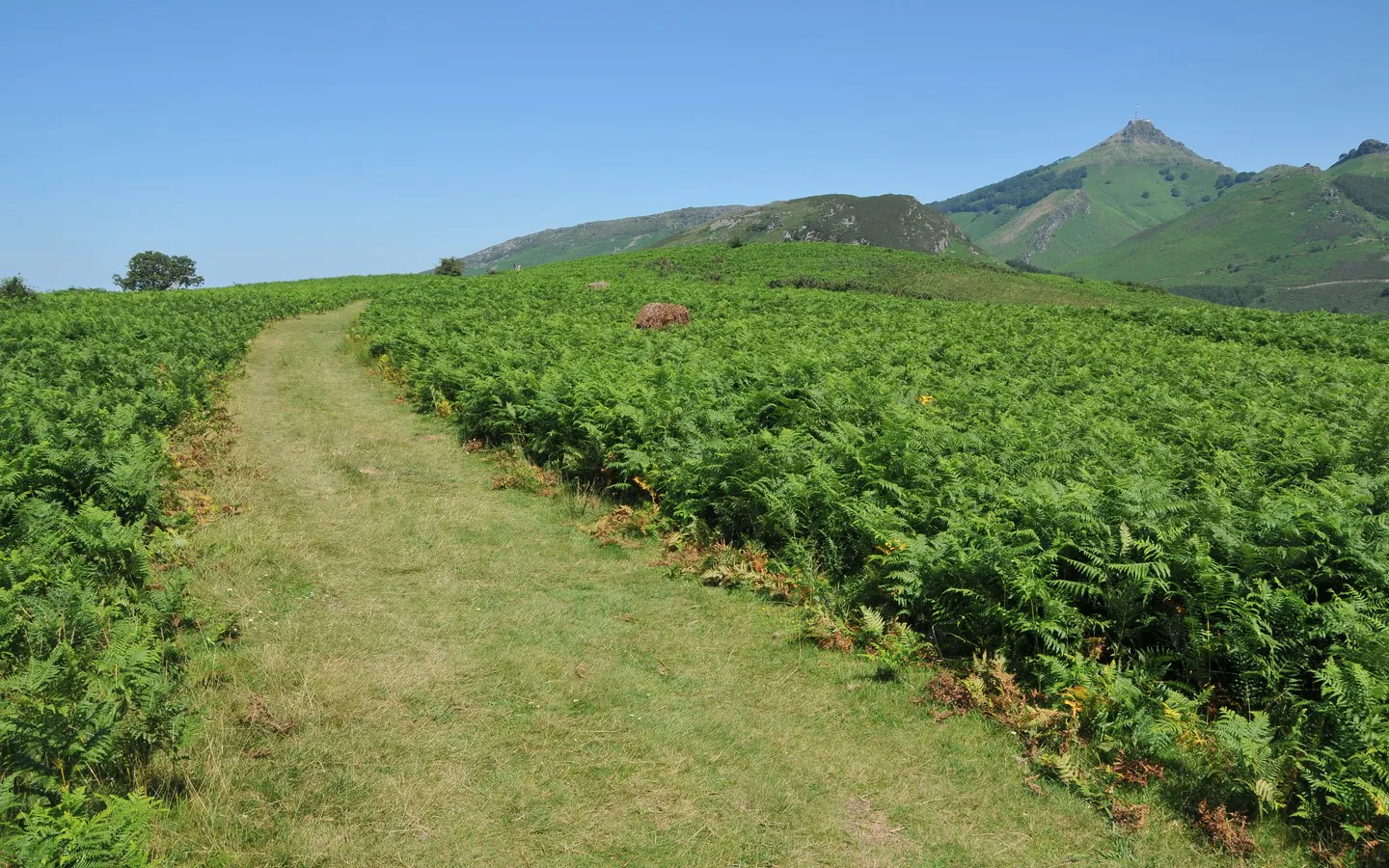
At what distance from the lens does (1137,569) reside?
20.7ft

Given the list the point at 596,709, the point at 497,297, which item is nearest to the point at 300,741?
the point at 596,709

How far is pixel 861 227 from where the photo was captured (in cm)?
15738

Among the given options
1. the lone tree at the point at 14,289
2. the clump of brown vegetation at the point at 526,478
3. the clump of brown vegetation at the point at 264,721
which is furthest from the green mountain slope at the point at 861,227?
the clump of brown vegetation at the point at 264,721

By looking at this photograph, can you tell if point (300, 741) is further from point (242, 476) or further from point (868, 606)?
point (242, 476)

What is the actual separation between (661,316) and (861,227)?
140m

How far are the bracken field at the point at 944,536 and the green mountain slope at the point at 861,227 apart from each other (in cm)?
13876

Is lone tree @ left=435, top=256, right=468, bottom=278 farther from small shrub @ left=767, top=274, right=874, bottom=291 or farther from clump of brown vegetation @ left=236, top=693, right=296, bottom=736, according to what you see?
clump of brown vegetation @ left=236, top=693, right=296, bottom=736

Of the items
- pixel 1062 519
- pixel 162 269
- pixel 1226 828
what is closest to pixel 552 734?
pixel 1226 828

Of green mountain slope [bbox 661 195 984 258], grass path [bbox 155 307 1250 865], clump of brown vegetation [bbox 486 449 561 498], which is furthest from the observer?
green mountain slope [bbox 661 195 984 258]

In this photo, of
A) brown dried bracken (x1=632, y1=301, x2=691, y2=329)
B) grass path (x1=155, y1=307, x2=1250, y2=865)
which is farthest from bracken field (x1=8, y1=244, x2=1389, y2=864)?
brown dried bracken (x1=632, y1=301, x2=691, y2=329)

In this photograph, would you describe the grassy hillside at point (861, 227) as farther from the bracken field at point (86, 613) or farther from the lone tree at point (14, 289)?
the bracken field at point (86, 613)

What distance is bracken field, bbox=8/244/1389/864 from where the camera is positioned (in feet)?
16.8

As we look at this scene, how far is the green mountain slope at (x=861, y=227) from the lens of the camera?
497ft

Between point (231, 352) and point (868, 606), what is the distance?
22.9 metres
